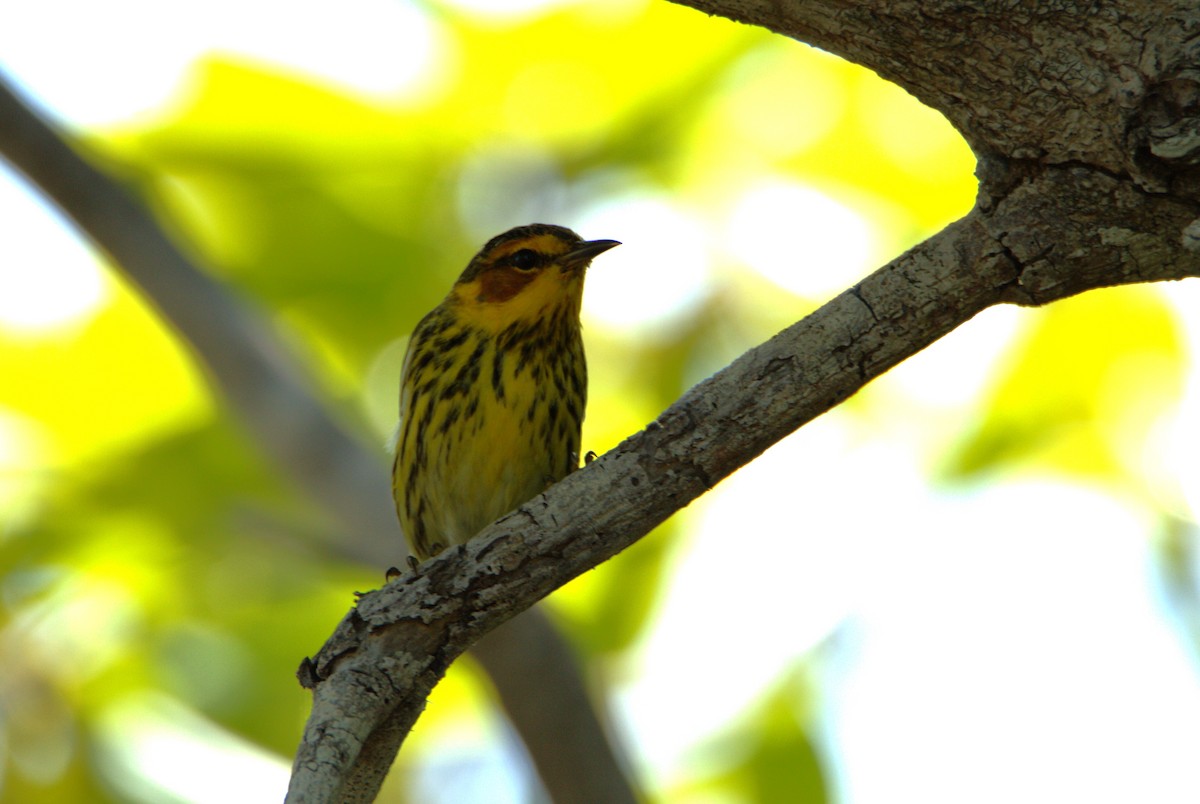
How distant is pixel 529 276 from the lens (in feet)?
17.0

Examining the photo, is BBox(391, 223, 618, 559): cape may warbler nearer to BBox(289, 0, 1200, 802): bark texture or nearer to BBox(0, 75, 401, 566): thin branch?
BBox(0, 75, 401, 566): thin branch

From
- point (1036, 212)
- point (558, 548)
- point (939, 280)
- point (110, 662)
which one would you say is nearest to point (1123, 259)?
point (1036, 212)

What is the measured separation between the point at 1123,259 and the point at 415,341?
3428 mm

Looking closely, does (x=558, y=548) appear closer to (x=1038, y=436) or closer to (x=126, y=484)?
(x=1038, y=436)

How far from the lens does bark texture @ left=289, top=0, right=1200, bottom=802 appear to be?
2408 mm

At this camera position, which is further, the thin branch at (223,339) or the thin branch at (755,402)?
the thin branch at (223,339)

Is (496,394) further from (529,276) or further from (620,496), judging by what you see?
(620,496)

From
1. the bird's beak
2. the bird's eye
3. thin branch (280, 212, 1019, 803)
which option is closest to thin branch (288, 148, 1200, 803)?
thin branch (280, 212, 1019, 803)

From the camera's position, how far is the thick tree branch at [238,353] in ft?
17.9

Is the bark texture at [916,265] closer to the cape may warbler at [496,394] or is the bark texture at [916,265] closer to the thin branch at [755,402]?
the thin branch at [755,402]

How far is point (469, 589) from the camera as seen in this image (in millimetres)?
2713

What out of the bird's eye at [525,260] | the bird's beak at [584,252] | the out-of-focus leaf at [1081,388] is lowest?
the out-of-focus leaf at [1081,388]

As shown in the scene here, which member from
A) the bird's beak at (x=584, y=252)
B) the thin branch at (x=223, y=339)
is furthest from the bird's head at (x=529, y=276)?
the thin branch at (x=223, y=339)

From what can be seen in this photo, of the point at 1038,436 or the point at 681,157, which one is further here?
the point at 681,157
